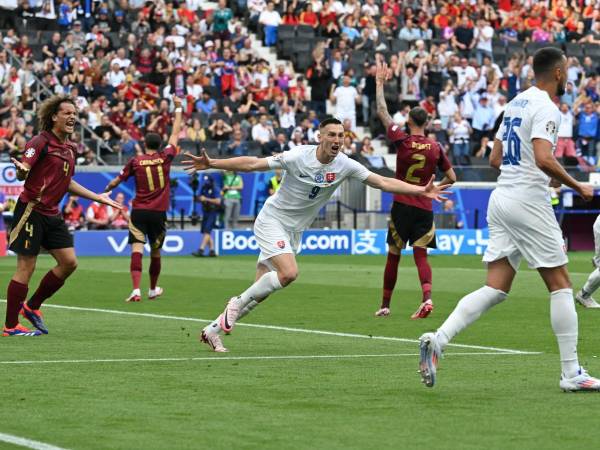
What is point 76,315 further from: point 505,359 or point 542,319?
point 505,359

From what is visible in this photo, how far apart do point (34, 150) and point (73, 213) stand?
18.8 m

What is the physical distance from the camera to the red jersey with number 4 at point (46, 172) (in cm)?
1359

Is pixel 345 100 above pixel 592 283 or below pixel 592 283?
above

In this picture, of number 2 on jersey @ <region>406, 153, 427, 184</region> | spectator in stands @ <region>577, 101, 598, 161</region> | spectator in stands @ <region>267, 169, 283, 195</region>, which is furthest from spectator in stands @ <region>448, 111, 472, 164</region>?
number 2 on jersey @ <region>406, 153, 427, 184</region>

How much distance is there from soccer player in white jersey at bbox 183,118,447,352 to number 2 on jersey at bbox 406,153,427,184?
13.1ft

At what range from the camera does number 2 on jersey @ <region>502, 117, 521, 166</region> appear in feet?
31.5

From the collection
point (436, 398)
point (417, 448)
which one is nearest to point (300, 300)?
point (436, 398)

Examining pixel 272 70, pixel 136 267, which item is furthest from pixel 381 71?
pixel 272 70

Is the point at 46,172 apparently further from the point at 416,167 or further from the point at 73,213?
the point at 73,213

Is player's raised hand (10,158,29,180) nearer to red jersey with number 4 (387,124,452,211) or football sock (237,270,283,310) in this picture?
football sock (237,270,283,310)

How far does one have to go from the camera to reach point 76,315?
53.8 feet

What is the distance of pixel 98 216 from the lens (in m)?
32.7

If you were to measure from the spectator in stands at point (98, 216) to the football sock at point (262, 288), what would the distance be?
20.5 meters

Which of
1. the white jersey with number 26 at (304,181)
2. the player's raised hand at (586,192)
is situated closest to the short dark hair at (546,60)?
the player's raised hand at (586,192)
